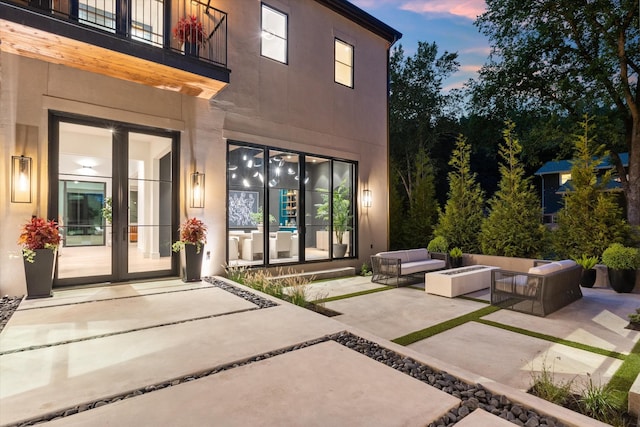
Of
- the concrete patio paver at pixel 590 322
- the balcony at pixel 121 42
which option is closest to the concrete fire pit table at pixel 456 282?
the concrete patio paver at pixel 590 322

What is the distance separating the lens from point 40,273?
16.0ft

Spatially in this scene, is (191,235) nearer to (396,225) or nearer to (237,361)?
(237,361)

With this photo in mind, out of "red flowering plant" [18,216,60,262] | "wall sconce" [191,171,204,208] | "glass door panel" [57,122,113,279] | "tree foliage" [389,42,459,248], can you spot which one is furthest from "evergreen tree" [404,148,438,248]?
"red flowering plant" [18,216,60,262]

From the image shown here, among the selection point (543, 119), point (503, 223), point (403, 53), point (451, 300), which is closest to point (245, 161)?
point (451, 300)

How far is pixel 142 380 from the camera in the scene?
8.18 feet

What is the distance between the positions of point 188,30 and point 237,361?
251 inches

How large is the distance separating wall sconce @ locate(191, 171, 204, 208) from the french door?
0.40 meters

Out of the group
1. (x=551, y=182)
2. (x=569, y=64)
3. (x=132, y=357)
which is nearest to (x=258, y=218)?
(x=132, y=357)

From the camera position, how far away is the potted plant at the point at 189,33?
6.38 metres

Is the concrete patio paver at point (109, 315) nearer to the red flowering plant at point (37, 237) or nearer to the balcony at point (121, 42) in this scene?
the red flowering plant at point (37, 237)

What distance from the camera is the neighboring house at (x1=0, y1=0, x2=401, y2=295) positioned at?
16.9ft

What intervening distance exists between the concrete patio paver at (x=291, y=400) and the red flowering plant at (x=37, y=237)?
3.93m

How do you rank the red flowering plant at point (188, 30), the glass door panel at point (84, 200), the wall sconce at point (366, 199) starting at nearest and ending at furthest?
the glass door panel at point (84, 200), the red flowering plant at point (188, 30), the wall sconce at point (366, 199)

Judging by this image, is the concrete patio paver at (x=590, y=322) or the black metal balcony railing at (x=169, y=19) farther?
the black metal balcony railing at (x=169, y=19)
